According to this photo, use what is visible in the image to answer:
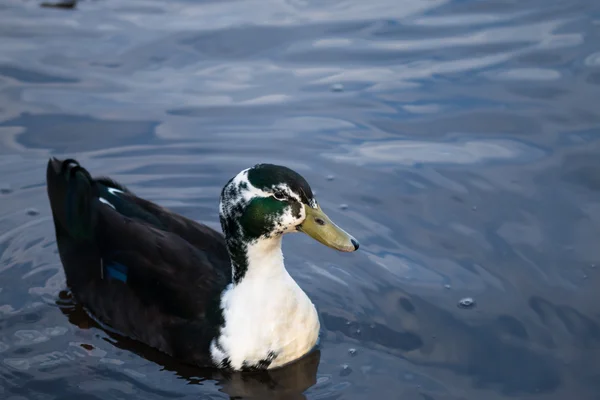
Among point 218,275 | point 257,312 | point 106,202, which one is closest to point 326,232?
point 257,312

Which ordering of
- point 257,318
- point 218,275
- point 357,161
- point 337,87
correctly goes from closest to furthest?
point 257,318
point 218,275
point 357,161
point 337,87

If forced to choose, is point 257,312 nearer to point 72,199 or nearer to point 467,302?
point 467,302

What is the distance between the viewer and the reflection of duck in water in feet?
18.9

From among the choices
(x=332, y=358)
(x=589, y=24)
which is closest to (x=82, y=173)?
(x=332, y=358)

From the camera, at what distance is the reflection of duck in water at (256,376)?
5770mm

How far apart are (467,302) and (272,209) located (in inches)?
63.3

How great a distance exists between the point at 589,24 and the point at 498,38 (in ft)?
3.15

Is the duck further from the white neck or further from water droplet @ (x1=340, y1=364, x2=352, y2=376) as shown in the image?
water droplet @ (x1=340, y1=364, x2=352, y2=376)

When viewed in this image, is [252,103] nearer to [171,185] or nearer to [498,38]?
[171,185]

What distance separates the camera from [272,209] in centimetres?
560

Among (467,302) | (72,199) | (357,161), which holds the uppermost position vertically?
(72,199)

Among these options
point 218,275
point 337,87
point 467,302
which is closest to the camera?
point 218,275

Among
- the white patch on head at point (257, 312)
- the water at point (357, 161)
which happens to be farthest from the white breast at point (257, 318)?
the water at point (357, 161)

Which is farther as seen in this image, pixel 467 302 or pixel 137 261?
pixel 467 302
